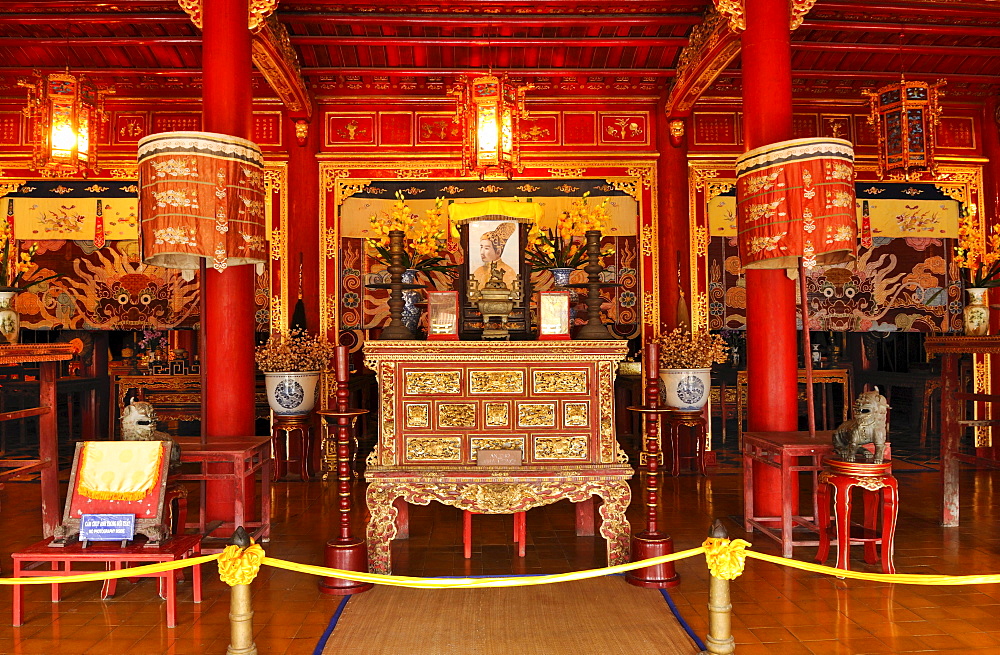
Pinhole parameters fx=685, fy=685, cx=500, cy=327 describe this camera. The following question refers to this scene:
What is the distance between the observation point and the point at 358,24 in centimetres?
597

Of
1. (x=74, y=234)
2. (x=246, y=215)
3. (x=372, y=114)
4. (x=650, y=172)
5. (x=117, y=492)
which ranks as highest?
(x=372, y=114)

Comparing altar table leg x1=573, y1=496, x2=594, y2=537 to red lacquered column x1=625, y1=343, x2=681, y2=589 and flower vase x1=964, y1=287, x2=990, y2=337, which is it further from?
flower vase x1=964, y1=287, x2=990, y2=337

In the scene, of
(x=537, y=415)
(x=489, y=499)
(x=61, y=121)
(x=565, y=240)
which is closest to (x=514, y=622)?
(x=489, y=499)

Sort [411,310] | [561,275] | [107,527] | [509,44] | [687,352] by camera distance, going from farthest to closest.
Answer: [687,352]
[509,44]
[561,275]
[411,310]
[107,527]

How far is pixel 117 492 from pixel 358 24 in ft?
14.3

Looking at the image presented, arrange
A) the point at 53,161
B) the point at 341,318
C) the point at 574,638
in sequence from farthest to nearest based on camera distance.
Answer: the point at 341,318
the point at 53,161
the point at 574,638

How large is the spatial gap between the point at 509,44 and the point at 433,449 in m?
4.24

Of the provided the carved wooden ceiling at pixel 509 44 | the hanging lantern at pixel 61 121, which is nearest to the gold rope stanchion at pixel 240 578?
the hanging lantern at pixel 61 121

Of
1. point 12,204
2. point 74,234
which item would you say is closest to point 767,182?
point 74,234

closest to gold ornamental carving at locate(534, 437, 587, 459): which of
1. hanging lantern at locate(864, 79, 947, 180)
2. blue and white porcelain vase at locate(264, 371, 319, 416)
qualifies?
blue and white porcelain vase at locate(264, 371, 319, 416)

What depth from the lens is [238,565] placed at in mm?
2473

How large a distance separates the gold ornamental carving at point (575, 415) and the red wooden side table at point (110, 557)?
2.01 meters

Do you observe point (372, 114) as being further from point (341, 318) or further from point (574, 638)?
point (574, 638)

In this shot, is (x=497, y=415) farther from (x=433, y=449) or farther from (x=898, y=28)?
(x=898, y=28)
